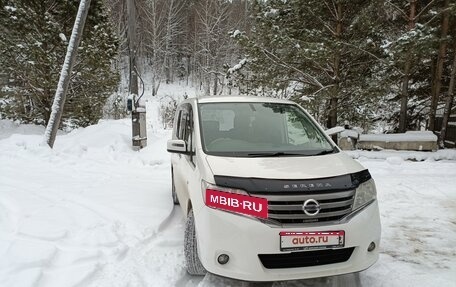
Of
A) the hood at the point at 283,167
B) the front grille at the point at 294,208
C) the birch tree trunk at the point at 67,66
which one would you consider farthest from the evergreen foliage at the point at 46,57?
the front grille at the point at 294,208

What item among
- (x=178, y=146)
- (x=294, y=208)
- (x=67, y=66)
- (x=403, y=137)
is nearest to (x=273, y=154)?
(x=294, y=208)

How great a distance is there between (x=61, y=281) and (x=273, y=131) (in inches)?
101

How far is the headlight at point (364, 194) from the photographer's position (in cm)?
290

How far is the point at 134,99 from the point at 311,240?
8.16 meters

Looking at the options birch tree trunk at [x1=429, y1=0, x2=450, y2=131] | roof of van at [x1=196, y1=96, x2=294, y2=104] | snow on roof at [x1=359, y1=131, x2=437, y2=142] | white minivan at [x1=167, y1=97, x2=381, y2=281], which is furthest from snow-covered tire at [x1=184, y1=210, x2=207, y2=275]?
Result: birch tree trunk at [x1=429, y1=0, x2=450, y2=131]

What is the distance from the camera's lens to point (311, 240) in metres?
2.66

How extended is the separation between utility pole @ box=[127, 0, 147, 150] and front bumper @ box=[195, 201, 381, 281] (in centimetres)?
738

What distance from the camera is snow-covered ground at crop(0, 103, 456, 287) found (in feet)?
10.6

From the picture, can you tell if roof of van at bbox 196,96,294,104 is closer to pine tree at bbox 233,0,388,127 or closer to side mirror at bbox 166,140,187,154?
side mirror at bbox 166,140,187,154

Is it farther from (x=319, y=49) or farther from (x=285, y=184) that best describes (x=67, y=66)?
(x=285, y=184)

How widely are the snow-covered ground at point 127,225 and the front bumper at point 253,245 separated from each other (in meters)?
0.48

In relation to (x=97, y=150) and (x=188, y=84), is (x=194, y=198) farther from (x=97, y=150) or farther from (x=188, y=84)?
(x=188, y=84)

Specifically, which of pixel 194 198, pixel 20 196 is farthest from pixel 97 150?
pixel 194 198

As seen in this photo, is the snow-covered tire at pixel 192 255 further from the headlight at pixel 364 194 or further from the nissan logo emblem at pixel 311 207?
the headlight at pixel 364 194
